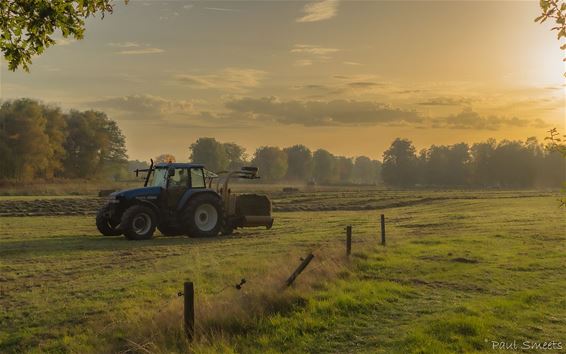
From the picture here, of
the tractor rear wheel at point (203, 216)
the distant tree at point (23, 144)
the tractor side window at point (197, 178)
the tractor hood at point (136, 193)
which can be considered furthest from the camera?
the distant tree at point (23, 144)

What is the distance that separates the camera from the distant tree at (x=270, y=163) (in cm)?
15538

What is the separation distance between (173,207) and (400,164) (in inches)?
5099

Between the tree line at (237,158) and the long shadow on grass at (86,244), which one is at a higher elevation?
the tree line at (237,158)

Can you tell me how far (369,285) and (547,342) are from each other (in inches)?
150

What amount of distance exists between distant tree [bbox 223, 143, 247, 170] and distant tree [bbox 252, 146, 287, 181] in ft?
13.8

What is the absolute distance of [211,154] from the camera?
454 feet

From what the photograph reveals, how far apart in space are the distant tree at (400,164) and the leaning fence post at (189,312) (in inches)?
5388

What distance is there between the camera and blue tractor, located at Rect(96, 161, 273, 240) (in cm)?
1834

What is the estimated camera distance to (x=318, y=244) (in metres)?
17.0

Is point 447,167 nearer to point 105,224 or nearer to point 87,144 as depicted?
point 87,144

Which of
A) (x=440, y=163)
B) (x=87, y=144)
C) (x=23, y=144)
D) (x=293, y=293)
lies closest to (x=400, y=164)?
(x=440, y=163)

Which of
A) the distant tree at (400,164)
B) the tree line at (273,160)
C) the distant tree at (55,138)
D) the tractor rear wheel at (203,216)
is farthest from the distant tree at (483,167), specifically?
the tractor rear wheel at (203,216)

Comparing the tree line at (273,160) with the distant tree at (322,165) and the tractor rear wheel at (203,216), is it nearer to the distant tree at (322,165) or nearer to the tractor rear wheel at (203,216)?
the distant tree at (322,165)
